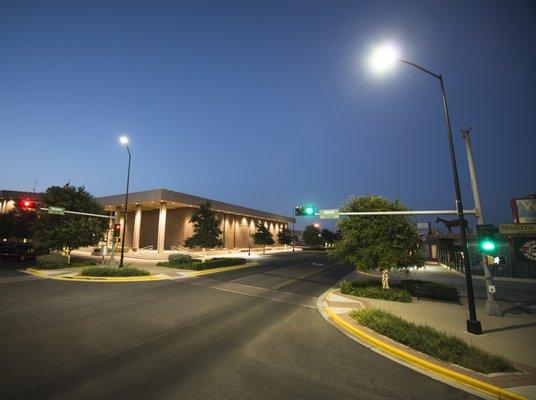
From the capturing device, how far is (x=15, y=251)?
103 feet

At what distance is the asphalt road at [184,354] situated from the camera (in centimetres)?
572

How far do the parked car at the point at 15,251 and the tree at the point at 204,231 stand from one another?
58.0 feet

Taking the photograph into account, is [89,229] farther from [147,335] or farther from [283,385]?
[283,385]

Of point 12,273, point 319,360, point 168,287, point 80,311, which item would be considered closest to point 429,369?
point 319,360

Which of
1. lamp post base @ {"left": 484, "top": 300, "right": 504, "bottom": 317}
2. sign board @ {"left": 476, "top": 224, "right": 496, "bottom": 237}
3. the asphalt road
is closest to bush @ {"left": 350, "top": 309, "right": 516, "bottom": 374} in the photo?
the asphalt road

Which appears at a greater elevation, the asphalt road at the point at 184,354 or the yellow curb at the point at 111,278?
the yellow curb at the point at 111,278

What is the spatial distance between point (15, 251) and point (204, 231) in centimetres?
2042

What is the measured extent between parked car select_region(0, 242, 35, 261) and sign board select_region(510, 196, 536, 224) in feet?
165

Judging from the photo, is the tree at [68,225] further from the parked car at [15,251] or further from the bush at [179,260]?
the parked car at [15,251]

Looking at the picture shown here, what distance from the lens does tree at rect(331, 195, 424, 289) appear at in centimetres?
1527

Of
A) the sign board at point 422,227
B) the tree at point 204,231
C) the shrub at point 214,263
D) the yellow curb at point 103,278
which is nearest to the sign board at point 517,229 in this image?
the sign board at point 422,227

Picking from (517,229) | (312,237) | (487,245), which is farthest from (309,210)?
(312,237)

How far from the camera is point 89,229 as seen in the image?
1046 inches

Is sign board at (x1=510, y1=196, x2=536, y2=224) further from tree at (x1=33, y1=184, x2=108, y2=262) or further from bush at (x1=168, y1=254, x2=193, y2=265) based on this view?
tree at (x1=33, y1=184, x2=108, y2=262)
